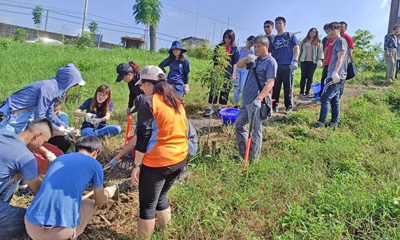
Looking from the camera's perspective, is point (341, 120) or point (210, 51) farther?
point (341, 120)

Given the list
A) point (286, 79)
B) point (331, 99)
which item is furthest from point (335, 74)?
point (286, 79)

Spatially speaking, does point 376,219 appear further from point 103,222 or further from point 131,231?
point 103,222

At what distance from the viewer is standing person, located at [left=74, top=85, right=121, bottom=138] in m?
4.51

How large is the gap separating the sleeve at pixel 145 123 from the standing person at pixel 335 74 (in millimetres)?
3253

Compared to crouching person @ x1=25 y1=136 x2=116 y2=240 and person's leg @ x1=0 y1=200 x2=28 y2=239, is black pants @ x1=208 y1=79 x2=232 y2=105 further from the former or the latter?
person's leg @ x1=0 y1=200 x2=28 y2=239

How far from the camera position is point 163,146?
2.07 metres

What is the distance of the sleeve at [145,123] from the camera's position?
2018 millimetres

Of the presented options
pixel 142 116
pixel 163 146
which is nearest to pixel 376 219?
pixel 163 146

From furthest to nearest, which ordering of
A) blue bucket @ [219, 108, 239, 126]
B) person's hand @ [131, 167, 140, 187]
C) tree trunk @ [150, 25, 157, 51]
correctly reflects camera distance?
tree trunk @ [150, 25, 157, 51], blue bucket @ [219, 108, 239, 126], person's hand @ [131, 167, 140, 187]

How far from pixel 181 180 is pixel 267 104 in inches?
54.2

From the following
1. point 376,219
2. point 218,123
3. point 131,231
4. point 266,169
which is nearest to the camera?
point 376,219

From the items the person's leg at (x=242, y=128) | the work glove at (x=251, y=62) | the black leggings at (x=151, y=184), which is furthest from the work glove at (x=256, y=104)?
the black leggings at (x=151, y=184)

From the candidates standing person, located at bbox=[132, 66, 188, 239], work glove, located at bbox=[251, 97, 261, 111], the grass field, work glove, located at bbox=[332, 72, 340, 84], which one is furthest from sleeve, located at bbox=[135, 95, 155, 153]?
work glove, located at bbox=[332, 72, 340, 84]

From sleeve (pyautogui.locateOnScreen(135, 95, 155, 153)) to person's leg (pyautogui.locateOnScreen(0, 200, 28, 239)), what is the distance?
1.17 meters
